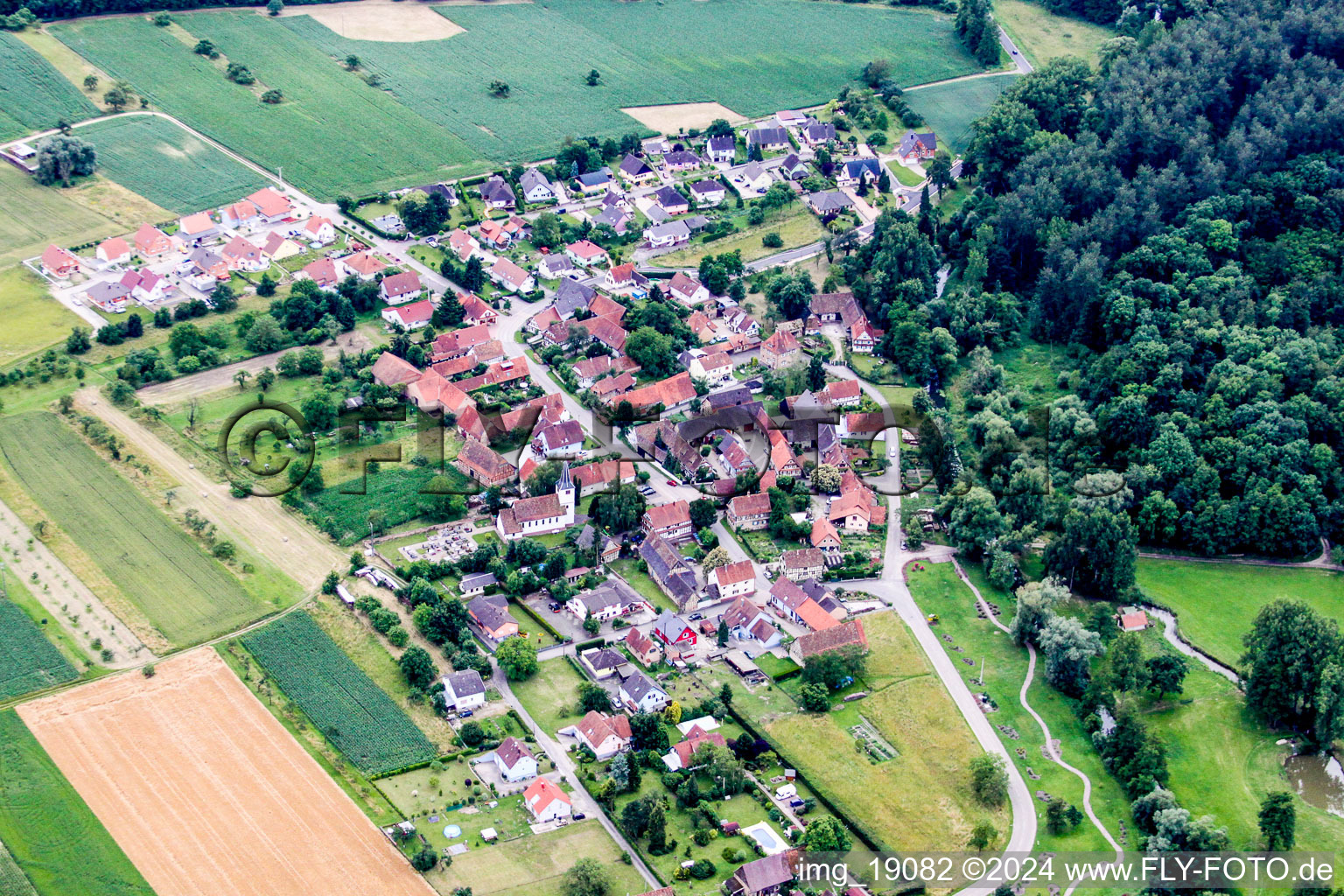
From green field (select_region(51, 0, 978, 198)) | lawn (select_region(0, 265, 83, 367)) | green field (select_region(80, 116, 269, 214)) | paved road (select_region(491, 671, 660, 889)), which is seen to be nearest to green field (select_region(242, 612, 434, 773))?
paved road (select_region(491, 671, 660, 889))

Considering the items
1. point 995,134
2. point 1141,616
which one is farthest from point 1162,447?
point 995,134

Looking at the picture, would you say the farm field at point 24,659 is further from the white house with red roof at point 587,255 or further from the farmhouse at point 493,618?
the white house with red roof at point 587,255

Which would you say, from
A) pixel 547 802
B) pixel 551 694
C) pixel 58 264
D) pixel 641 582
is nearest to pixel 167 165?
pixel 58 264

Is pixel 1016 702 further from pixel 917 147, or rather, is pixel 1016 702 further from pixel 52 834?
pixel 917 147

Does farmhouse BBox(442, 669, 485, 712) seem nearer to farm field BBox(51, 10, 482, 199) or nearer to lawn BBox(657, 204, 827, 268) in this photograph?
lawn BBox(657, 204, 827, 268)

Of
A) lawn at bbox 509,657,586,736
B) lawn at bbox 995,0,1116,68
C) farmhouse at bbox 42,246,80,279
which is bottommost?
lawn at bbox 509,657,586,736
